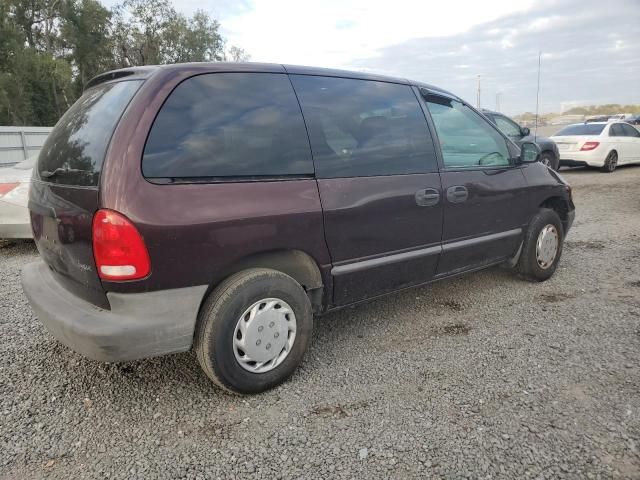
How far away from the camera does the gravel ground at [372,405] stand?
7.13ft

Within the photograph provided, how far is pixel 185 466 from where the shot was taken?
2.16 m

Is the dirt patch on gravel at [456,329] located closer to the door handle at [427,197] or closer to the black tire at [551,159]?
the door handle at [427,197]

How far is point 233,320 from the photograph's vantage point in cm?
253

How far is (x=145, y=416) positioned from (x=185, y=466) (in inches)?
19.3

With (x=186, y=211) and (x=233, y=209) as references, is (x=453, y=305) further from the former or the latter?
(x=186, y=211)

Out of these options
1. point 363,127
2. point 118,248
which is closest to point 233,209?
point 118,248

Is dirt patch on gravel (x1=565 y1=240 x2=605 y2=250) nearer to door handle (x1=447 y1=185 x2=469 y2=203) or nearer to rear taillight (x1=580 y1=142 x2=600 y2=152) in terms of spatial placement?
door handle (x1=447 y1=185 x2=469 y2=203)

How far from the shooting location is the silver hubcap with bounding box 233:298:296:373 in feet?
8.54

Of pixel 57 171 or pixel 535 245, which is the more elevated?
pixel 57 171

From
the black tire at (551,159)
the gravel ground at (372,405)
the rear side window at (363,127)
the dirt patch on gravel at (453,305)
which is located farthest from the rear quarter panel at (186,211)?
the black tire at (551,159)

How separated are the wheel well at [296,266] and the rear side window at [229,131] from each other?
17.8 inches

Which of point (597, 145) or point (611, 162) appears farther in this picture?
point (611, 162)

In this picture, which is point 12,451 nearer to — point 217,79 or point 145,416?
point 145,416

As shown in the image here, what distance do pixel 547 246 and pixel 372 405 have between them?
272 centimetres
